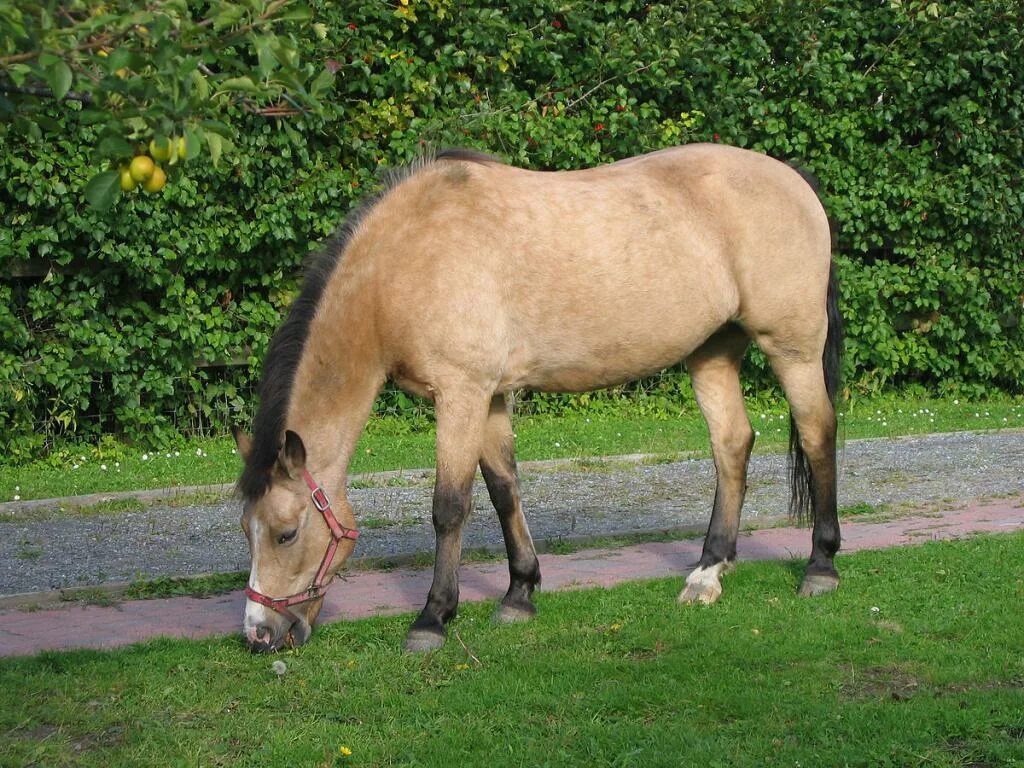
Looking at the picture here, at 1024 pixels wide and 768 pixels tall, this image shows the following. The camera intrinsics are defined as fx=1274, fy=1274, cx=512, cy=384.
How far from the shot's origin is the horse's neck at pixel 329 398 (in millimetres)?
5367

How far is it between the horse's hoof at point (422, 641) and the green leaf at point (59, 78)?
3.35 meters

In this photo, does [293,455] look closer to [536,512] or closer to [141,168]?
[141,168]

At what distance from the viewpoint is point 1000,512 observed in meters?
8.08

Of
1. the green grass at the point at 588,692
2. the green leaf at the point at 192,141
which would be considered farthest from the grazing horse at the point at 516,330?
the green leaf at the point at 192,141

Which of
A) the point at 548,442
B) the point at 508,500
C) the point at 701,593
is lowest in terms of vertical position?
the point at 548,442

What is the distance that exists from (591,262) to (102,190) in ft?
11.4

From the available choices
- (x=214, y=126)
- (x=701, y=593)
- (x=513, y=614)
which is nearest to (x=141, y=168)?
(x=214, y=126)

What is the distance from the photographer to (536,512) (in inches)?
337

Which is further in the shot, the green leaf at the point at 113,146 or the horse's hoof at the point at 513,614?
the horse's hoof at the point at 513,614

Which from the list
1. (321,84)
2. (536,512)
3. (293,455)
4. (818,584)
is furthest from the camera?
(536,512)

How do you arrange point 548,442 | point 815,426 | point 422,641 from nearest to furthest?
1. point 422,641
2. point 815,426
3. point 548,442

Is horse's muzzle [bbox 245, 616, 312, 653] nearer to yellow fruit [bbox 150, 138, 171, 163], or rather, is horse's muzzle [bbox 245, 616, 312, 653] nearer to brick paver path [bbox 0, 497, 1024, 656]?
brick paver path [bbox 0, 497, 1024, 656]

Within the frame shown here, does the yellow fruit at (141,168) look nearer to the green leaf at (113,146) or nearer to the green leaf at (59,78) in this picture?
the green leaf at (113,146)

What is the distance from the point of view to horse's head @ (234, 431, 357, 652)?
17.0 feet
